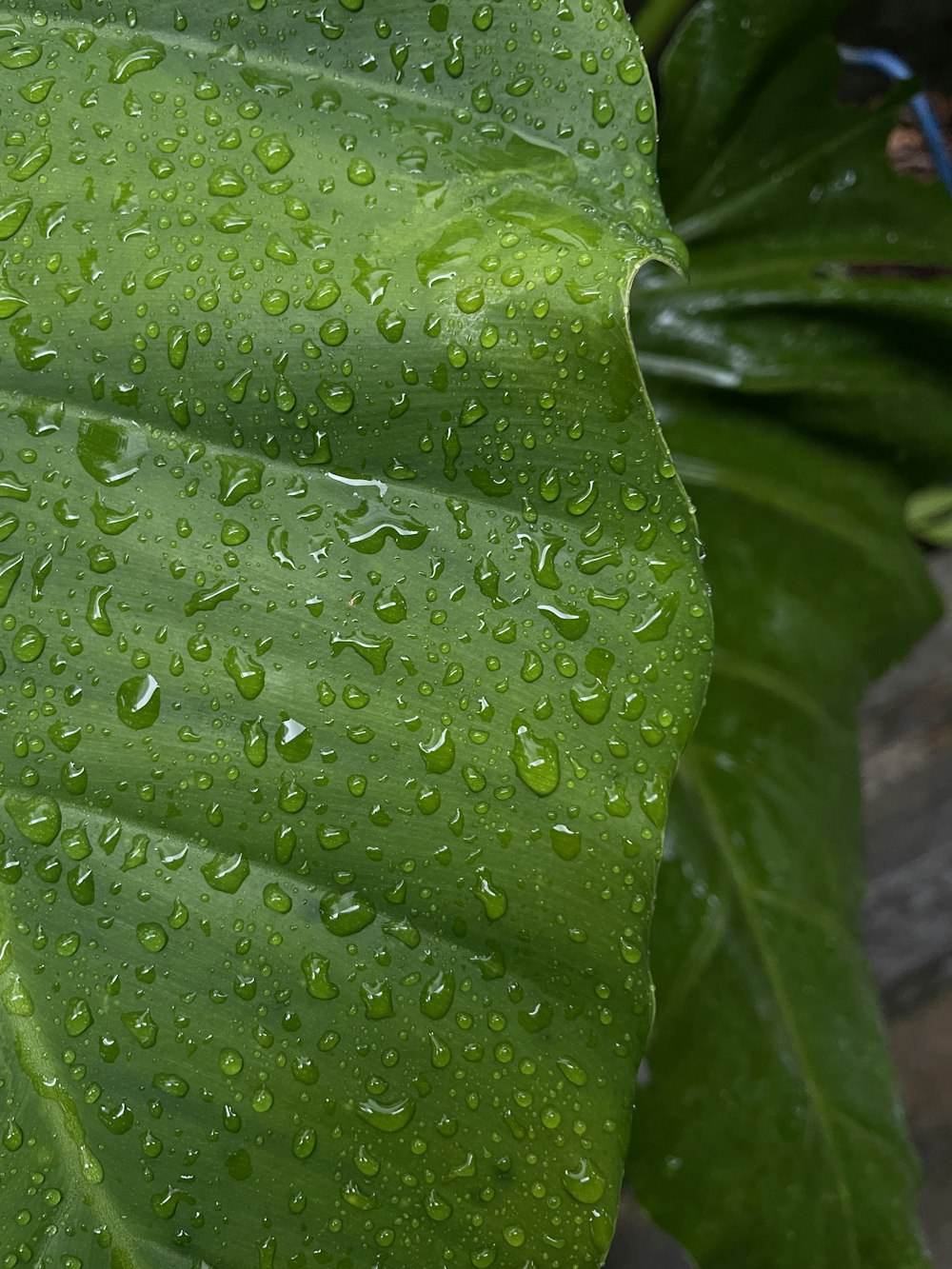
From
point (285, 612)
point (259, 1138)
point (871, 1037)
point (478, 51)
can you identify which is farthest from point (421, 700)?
point (871, 1037)

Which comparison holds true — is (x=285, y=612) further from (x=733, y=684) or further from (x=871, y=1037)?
(x=871, y=1037)

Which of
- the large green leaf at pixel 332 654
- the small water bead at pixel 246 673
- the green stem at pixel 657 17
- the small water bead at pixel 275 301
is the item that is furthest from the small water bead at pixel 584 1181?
the green stem at pixel 657 17

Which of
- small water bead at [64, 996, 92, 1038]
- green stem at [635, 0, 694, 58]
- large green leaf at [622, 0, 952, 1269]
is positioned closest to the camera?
small water bead at [64, 996, 92, 1038]

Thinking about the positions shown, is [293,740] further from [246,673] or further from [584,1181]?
[584,1181]

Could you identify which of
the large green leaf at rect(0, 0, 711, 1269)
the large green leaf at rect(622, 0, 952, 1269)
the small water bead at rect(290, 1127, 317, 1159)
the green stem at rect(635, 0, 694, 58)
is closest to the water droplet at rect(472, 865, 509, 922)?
the large green leaf at rect(0, 0, 711, 1269)

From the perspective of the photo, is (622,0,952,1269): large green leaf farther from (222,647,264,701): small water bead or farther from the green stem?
(222,647,264,701): small water bead

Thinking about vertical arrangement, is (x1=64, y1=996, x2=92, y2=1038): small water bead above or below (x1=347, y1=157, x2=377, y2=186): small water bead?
below

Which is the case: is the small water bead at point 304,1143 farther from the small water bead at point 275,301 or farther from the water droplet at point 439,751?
the small water bead at point 275,301
